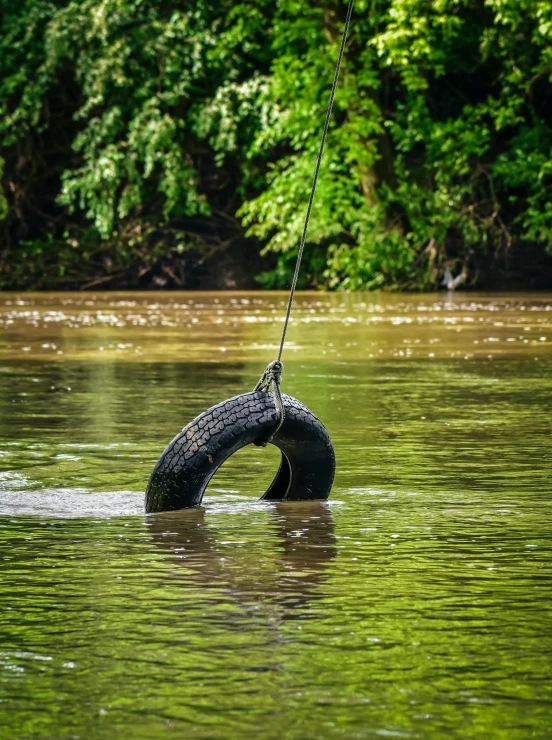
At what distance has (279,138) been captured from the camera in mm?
33094

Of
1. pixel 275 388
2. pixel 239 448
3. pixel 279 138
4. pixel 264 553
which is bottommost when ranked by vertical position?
pixel 264 553

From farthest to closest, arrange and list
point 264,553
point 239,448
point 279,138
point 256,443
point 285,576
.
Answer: point 279,138
point 256,443
point 239,448
point 264,553
point 285,576

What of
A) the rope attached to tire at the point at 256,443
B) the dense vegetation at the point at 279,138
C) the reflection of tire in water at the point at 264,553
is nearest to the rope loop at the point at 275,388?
the rope attached to tire at the point at 256,443

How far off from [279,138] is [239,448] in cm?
2646

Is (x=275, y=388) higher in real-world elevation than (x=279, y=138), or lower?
lower

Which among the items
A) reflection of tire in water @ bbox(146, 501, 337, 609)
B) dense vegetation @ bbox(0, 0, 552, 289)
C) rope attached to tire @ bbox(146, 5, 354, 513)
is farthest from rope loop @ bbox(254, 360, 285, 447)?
dense vegetation @ bbox(0, 0, 552, 289)

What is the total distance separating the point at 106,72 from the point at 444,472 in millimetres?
26044

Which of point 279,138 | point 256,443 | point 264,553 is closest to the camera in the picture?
point 264,553

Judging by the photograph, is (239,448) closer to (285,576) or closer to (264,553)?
(264,553)

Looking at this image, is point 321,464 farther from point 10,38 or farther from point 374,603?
point 10,38

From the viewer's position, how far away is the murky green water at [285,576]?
3.80m

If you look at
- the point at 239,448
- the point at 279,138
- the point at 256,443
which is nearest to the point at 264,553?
the point at 239,448

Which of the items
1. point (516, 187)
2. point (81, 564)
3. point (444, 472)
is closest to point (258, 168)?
point (516, 187)

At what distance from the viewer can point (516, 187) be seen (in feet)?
113
